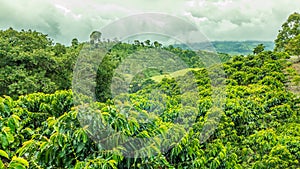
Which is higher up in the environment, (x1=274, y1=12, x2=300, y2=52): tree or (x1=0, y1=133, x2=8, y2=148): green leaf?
(x1=274, y1=12, x2=300, y2=52): tree

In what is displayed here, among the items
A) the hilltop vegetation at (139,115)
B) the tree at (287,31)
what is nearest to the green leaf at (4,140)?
the hilltop vegetation at (139,115)

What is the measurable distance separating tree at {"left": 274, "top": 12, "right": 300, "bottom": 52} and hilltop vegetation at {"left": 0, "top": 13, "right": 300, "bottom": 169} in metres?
5.82

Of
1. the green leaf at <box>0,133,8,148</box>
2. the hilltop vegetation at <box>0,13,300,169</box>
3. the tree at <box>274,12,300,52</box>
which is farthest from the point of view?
the tree at <box>274,12,300,52</box>

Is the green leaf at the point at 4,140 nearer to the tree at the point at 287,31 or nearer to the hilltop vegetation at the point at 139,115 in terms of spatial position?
the hilltop vegetation at the point at 139,115

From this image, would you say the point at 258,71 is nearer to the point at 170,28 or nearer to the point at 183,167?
the point at 170,28

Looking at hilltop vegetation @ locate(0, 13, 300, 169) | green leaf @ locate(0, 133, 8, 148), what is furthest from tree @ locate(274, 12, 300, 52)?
green leaf @ locate(0, 133, 8, 148)

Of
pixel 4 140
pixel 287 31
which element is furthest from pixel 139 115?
pixel 287 31

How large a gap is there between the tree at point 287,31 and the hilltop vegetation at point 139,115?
582 centimetres

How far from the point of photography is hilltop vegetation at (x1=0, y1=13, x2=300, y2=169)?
248 cm

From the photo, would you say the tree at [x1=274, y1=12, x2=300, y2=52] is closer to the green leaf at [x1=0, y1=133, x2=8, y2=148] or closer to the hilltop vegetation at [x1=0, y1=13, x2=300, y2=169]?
the hilltop vegetation at [x1=0, y1=13, x2=300, y2=169]

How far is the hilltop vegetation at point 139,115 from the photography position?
248 cm

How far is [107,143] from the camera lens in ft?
8.43

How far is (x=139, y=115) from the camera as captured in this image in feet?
9.63

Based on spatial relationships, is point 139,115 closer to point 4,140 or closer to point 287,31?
point 4,140
